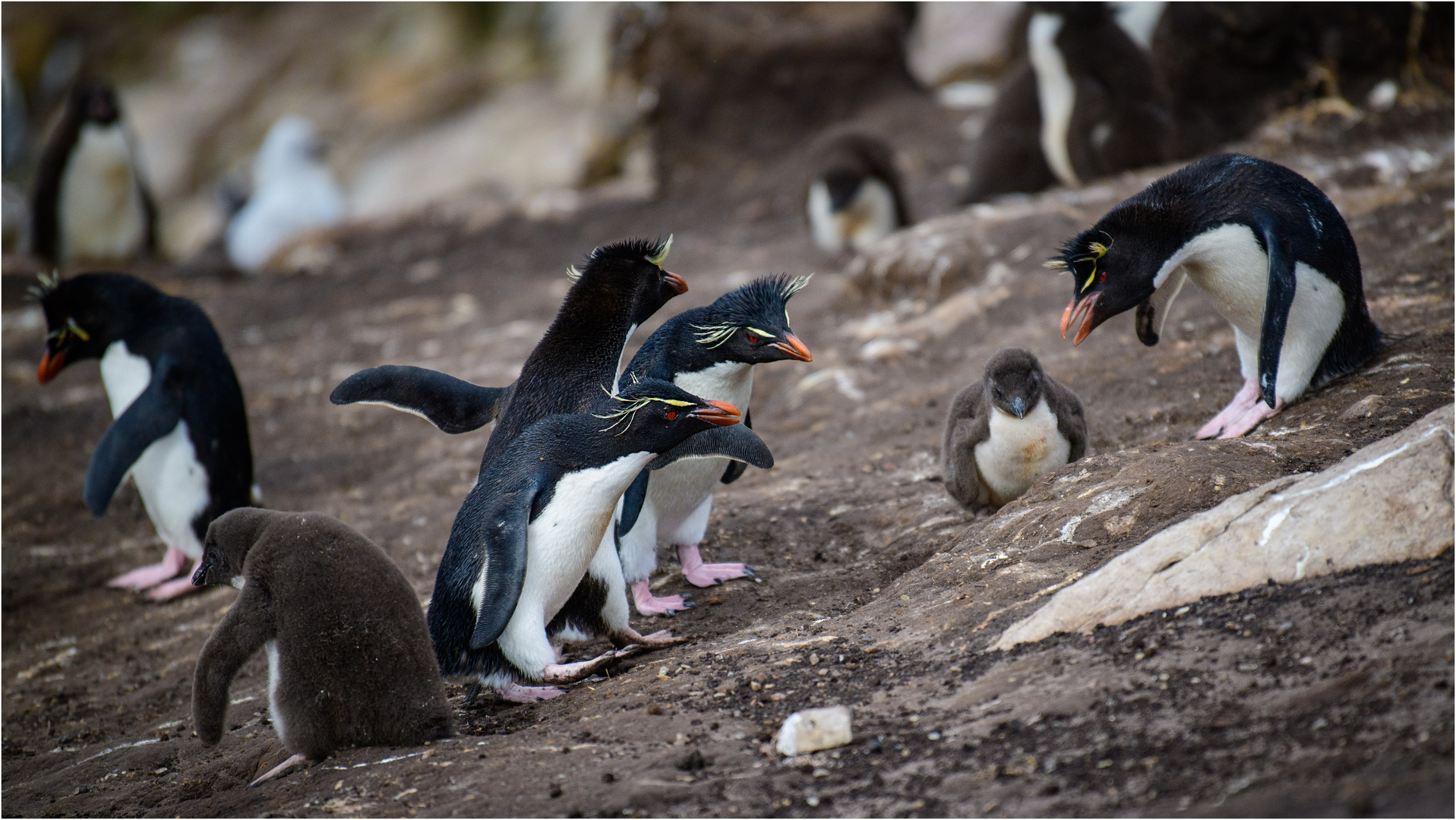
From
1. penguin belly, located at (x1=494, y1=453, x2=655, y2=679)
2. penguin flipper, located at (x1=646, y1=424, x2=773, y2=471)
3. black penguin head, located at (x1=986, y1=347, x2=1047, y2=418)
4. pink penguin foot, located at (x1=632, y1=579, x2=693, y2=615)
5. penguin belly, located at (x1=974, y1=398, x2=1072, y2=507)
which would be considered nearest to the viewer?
penguin belly, located at (x1=494, y1=453, x2=655, y2=679)

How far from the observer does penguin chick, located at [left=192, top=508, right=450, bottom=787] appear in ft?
10.7

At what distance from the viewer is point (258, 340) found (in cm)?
1033

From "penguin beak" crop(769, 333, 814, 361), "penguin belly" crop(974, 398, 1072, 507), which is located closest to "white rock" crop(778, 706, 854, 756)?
"penguin beak" crop(769, 333, 814, 361)

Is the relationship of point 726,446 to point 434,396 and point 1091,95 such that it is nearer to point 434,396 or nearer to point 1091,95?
point 434,396

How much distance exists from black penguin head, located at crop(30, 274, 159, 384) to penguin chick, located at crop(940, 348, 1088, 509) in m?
4.61

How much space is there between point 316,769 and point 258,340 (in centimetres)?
793

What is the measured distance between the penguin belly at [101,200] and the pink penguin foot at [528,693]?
11.0 meters

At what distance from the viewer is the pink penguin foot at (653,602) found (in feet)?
14.4

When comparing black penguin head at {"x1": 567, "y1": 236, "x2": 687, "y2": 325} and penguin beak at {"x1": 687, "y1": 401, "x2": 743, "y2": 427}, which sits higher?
black penguin head at {"x1": 567, "y1": 236, "x2": 687, "y2": 325}

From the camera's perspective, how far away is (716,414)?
366cm

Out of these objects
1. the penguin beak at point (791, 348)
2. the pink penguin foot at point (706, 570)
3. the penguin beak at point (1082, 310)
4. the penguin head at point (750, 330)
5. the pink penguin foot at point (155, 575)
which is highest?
the penguin head at point (750, 330)

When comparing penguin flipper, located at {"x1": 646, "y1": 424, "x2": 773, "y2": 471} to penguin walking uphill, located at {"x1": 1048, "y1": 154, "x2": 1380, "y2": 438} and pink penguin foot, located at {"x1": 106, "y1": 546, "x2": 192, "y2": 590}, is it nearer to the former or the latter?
penguin walking uphill, located at {"x1": 1048, "y1": 154, "x2": 1380, "y2": 438}

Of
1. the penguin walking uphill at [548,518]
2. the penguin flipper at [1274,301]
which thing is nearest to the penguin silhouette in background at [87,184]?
the penguin walking uphill at [548,518]

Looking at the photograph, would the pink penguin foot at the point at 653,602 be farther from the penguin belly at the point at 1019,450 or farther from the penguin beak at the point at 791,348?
the penguin belly at the point at 1019,450
